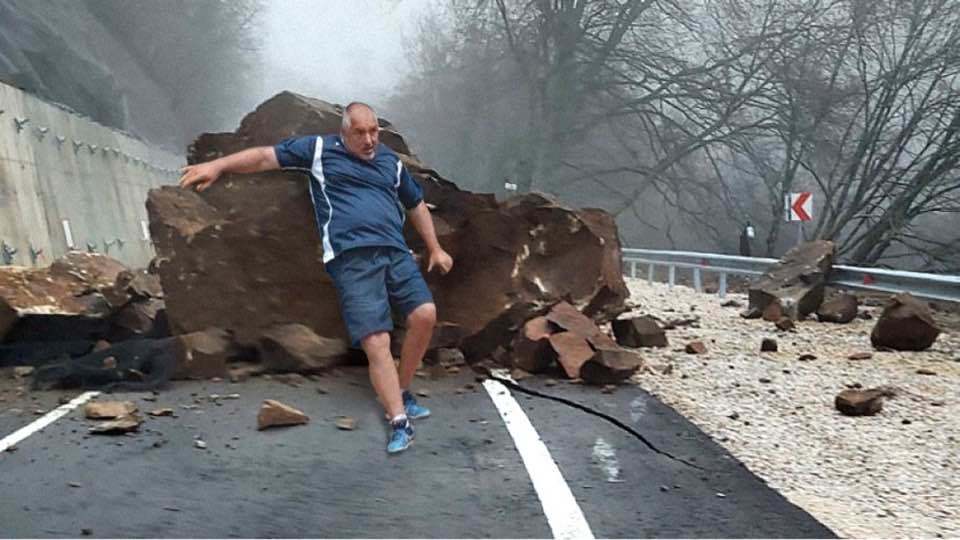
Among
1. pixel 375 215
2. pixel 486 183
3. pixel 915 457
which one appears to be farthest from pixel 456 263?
pixel 486 183

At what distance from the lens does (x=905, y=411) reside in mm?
6055

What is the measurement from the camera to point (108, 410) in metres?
5.59

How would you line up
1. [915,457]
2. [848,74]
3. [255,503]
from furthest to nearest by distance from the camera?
[848,74] < [915,457] < [255,503]

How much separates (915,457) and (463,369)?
10.8 ft

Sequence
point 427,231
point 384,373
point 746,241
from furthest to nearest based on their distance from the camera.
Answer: point 746,241 < point 427,231 < point 384,373

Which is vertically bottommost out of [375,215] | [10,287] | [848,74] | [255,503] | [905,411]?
[905,411]

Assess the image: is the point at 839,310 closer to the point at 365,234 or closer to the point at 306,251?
the point at 306,251

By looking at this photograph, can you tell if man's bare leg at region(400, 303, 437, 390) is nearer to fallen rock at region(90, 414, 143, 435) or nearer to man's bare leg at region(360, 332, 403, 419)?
man's bare leg at region(360, 332, 403, 419)

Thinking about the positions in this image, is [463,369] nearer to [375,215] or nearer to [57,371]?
[375,215]

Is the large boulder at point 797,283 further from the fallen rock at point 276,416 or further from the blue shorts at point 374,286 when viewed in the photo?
the fallen rock at point 276,416

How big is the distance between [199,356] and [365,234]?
214 centimetres

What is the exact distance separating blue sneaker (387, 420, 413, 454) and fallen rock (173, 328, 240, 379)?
2309 mm

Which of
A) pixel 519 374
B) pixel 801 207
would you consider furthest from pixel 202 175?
pixel 801 207

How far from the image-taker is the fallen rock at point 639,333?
869 cm
